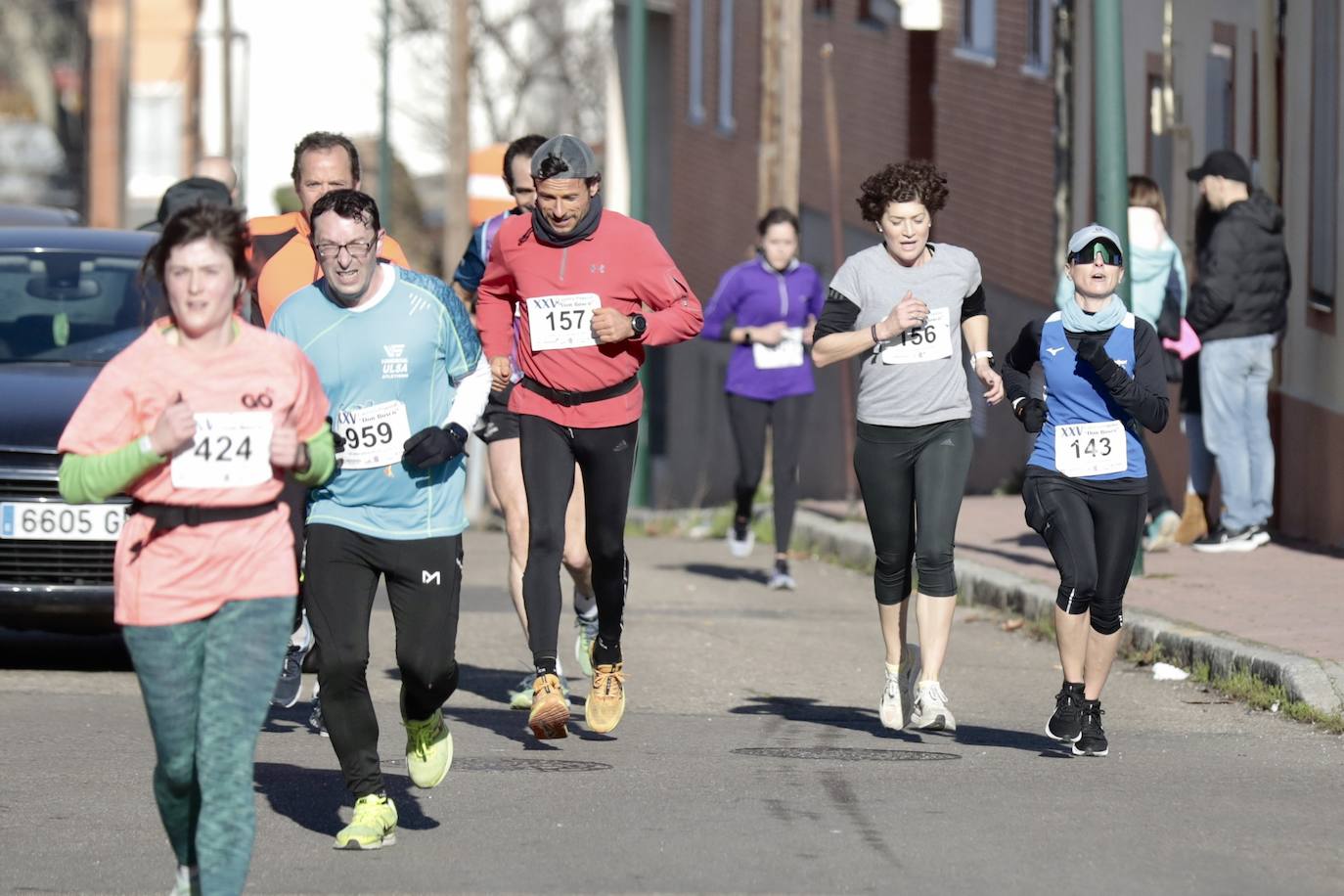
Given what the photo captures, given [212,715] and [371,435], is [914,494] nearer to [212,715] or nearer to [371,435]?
[371,435]

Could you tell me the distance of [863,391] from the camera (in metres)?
9.48

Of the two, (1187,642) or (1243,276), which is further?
(1243,276)

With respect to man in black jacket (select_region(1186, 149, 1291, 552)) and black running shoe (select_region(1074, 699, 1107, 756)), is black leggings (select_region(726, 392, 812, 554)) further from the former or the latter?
black running shoe (select_region(1074, 699, 1107, 756))

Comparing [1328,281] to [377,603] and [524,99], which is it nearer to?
[377,603]

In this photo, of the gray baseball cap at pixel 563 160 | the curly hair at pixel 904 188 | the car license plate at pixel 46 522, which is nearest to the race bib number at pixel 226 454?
the gray baseball cap at pixel 563 160

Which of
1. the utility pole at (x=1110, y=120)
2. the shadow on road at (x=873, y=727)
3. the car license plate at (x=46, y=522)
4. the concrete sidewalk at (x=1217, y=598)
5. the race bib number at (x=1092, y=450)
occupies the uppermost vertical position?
the utility pole at (x=1110, y=120)

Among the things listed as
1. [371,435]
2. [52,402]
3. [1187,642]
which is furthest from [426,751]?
[1187,642]

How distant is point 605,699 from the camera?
926 centimetres

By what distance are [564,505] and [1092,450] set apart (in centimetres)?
185

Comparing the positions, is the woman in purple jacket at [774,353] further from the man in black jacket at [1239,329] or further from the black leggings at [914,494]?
the black leggings at [914,494]

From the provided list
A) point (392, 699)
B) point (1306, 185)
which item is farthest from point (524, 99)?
point (392, 699)

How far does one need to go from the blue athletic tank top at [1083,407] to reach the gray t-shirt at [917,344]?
43 cm

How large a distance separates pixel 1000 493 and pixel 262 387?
1574 centimetres

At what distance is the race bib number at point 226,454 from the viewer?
6.06 m
